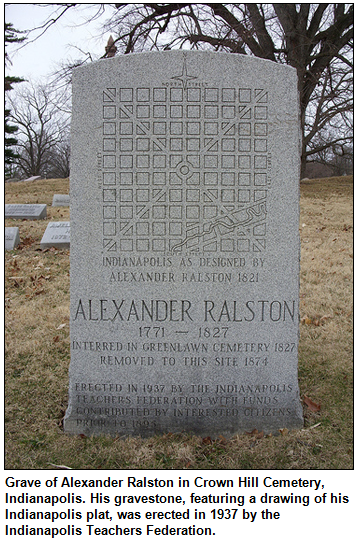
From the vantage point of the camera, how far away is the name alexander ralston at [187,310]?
3.13m

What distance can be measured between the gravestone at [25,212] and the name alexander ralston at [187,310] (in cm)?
1013

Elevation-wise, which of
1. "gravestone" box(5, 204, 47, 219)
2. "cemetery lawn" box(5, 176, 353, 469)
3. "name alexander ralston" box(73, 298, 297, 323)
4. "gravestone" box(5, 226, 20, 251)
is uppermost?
"gravestone" box(5, 204, 47, 219)

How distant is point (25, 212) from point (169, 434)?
1094cm

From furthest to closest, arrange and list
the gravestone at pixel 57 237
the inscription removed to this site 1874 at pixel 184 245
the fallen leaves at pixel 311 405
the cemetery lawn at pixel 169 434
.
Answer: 1. the gravestone at pixel 57 237
2. the fallen leaves at pixel 311 405
3. the inscription removed to this site 1874 at pixel 184 245
4. the cemetery lawn at pixel 169 434

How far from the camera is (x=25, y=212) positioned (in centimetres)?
1269

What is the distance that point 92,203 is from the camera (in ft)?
10.1

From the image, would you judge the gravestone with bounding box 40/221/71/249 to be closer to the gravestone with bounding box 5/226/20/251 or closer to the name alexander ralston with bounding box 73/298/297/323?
the gravestone with bounding box 5/226/20/251

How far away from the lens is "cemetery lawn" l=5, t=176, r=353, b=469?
2828 millimetres

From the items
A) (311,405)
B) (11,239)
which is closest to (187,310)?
(311,405)

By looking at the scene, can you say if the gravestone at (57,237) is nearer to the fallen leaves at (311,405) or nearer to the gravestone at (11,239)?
the gravestone at (11,239)

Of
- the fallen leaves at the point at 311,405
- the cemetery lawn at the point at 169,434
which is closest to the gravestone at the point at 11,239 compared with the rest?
the cemetery lawn at the point at 169,434

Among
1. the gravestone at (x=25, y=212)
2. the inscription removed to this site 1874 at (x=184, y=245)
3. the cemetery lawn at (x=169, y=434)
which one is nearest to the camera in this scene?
the cemetery lawn at (x=169, y=434)

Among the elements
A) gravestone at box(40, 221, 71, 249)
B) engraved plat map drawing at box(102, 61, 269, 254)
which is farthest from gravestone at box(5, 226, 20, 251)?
engraved plat map drawing at box(102, 61, 269, 254)

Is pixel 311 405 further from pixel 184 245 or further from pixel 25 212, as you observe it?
pixel 25 212
